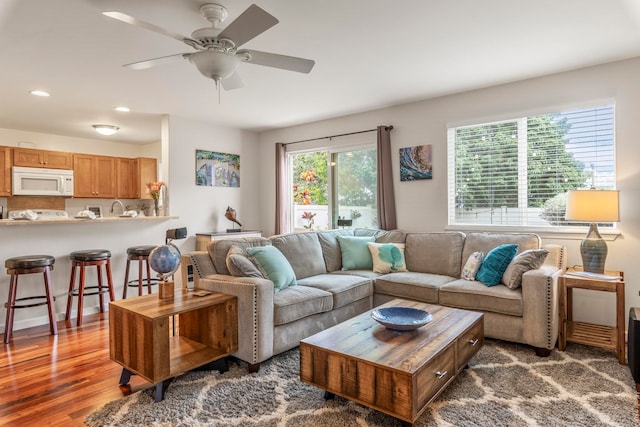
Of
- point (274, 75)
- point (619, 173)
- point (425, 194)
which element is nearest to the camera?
point (619, 173)

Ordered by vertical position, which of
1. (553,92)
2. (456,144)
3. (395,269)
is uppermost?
(553,92)

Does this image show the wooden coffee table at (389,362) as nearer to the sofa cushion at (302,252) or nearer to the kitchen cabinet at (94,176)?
the sofa cushion at (302,252)

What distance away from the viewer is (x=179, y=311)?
227 centimetres

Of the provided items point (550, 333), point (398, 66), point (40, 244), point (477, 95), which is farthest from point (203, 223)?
point (550, 333)

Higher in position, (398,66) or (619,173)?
(398,66)

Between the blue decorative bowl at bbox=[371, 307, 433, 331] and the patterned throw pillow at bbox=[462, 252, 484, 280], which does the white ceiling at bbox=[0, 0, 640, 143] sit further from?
the blue decorative bowl at bbox=[371, 307, 433, 331]

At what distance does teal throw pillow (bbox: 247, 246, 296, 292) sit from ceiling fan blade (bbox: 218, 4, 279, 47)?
5.47 feet

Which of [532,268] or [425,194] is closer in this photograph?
[532,268]

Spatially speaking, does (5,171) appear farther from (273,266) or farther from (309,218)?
(273,266)

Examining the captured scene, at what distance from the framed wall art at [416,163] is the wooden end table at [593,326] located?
1.82 meters

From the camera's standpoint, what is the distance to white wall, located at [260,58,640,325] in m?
3.22

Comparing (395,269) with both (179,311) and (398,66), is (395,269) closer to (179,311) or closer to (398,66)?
(398,66)

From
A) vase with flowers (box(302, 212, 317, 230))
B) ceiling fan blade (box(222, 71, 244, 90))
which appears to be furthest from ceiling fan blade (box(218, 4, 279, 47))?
vase with flowers (box(302, 212, 317, 230))

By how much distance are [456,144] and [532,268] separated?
1.80 m
